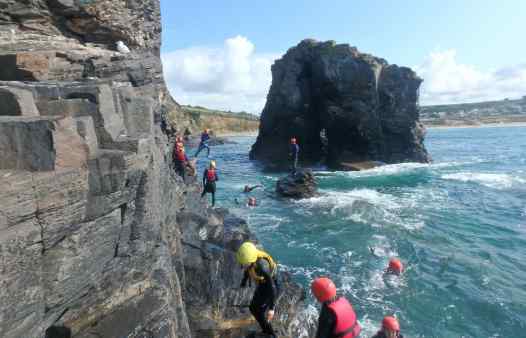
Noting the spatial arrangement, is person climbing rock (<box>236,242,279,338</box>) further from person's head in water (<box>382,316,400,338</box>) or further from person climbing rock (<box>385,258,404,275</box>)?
person climbing rock (<box>385,258,404,275</box>)

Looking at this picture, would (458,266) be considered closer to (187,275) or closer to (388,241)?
(388,241)

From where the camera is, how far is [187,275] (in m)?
9.22

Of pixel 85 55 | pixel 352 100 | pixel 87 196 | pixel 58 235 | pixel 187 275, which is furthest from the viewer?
pixel 352 100

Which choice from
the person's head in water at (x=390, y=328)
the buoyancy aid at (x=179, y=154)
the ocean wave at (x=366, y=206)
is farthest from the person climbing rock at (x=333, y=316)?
the ocean wave at (x=366, y=206)

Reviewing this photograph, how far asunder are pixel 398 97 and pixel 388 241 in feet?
119

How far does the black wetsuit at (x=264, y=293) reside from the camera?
6.59 m

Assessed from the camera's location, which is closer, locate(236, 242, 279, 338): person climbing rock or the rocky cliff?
the rocky cliff

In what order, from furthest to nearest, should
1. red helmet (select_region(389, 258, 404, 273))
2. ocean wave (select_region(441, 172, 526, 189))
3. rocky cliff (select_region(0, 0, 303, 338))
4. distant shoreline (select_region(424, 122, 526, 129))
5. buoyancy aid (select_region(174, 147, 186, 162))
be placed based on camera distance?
distant shoreline (select_region(424, 122, 526, 129))
ocean wave (select_region(441, 172, 526, 189))
buoyancy aid (select_region(174, 147, 186, 162))
red helmet (select_region(389, 258, 404, 273))
rocky cliff (select_region(0, 0, 303, 338))

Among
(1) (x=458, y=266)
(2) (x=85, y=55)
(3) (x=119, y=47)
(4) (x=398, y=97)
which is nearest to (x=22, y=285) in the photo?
(2) (x=85, y=55)

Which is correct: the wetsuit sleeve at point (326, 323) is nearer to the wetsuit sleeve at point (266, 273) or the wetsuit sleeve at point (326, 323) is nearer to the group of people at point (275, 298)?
the group of people at point (275, 298)

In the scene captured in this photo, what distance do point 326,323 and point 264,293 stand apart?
1670 millimetres

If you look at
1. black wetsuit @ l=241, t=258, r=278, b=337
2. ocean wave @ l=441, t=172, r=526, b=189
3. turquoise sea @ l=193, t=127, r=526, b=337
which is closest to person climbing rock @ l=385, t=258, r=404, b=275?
turquoise sea @ l=193, t=127, r=526, b=337

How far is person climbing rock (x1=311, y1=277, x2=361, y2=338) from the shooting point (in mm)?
5430

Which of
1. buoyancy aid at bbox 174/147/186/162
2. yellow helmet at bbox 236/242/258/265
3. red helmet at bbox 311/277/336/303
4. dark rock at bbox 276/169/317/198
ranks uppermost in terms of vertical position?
buoyancy aid at bbox 174/147/186/162
